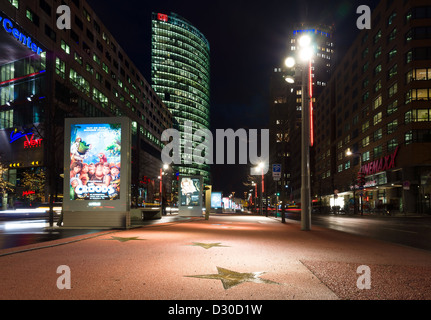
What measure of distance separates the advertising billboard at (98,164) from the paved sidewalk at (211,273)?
6.10 m

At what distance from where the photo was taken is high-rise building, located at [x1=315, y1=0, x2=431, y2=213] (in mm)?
49375

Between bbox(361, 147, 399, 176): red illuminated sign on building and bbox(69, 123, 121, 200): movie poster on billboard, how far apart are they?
48253 mm

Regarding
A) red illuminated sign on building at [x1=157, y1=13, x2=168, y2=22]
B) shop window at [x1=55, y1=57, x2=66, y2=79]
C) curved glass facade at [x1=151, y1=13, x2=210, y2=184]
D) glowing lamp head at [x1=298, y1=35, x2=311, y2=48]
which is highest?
red illuminated sign on building at [x1=157, y1=13, x2=168, y2=22]

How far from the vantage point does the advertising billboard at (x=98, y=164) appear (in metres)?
15.0

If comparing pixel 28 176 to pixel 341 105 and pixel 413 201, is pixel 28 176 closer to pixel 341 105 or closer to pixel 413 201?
pixel 413 201

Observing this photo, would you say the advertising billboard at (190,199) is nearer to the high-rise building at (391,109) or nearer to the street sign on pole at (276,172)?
the street sign on pole at (276,172)

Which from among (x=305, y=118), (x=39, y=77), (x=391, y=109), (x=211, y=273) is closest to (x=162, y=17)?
(x=39, y=77)

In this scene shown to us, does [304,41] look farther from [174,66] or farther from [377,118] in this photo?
[174,66]

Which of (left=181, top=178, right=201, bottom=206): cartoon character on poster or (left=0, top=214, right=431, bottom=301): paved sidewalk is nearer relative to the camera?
(left=0, top=214, right=431, bottom=301): paved sidewalk

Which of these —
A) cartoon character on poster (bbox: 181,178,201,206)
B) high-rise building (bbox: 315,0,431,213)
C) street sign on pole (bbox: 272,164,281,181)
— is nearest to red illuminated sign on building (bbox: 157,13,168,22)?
high-rise building (bbox: 315,0,431,213)

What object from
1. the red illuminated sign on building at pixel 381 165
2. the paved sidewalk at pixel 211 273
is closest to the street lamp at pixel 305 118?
the paved sidewalk at pixel 211 273

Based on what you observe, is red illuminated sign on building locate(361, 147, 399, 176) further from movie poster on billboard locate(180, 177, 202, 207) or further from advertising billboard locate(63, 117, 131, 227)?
advertising billboard locate(63, 117, 131, 227)

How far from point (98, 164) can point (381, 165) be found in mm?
53219

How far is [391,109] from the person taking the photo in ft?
184
